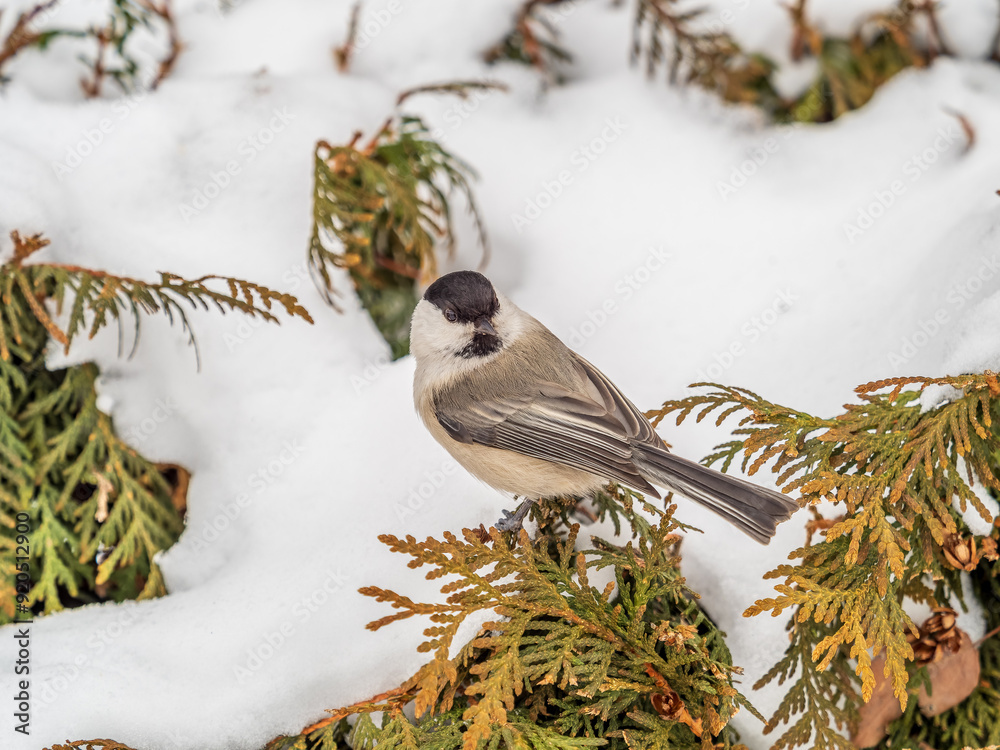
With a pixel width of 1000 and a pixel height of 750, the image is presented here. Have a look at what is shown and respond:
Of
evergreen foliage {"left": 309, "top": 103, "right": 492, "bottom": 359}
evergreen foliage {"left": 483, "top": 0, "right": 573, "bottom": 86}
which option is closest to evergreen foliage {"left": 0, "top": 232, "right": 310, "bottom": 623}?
evergreen foliage {"left": 309, "top": 103, "right": 492, "bottom": 359}

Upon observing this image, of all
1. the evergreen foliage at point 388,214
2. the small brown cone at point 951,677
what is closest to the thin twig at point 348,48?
the evergreen foliage at point 388,214

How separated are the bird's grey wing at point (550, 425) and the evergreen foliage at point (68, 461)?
0.65m

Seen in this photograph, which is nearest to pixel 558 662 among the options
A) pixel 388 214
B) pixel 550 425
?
pixel 550 425

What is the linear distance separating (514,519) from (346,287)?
109 centimetres

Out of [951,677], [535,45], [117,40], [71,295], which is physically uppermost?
[535,45]

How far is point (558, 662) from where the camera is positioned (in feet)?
5.72

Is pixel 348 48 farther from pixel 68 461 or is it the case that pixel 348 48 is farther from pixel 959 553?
pixel 959 553

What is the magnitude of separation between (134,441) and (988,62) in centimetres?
357

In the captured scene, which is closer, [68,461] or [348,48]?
[68,461]

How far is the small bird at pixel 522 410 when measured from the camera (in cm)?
210

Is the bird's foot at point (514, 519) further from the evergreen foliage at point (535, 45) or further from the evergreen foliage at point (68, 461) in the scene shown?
the evergreen foliage at point (535, 45)

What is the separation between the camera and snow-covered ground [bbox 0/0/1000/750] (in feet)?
6.70

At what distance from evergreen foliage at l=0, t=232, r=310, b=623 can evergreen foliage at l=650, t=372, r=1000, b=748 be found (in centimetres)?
151

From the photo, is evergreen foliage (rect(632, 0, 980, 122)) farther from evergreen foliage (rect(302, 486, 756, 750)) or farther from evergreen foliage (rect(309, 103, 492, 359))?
evergreen foliage (rect(302, 486, 756, 750))
